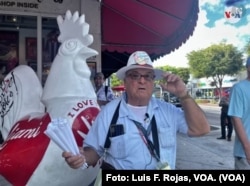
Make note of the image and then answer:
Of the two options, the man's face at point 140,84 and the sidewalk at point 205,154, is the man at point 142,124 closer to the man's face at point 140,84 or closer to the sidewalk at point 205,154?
the man's face at point 140,84

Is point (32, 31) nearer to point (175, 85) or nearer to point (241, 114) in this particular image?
point (241, 114)

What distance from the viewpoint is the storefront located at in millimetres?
6336

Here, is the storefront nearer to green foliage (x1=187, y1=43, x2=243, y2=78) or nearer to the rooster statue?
the rooster statue

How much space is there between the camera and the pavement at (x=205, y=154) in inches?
284

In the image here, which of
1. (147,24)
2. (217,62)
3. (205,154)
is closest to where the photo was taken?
(147,24)

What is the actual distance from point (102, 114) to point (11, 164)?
802mm

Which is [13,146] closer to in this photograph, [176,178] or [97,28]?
[176,178]

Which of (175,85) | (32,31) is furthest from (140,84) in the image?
(32,31)

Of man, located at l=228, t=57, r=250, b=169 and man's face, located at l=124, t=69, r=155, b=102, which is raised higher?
man's face, located at l=124, t=69, r=155, b=102

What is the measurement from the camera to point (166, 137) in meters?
2.36
